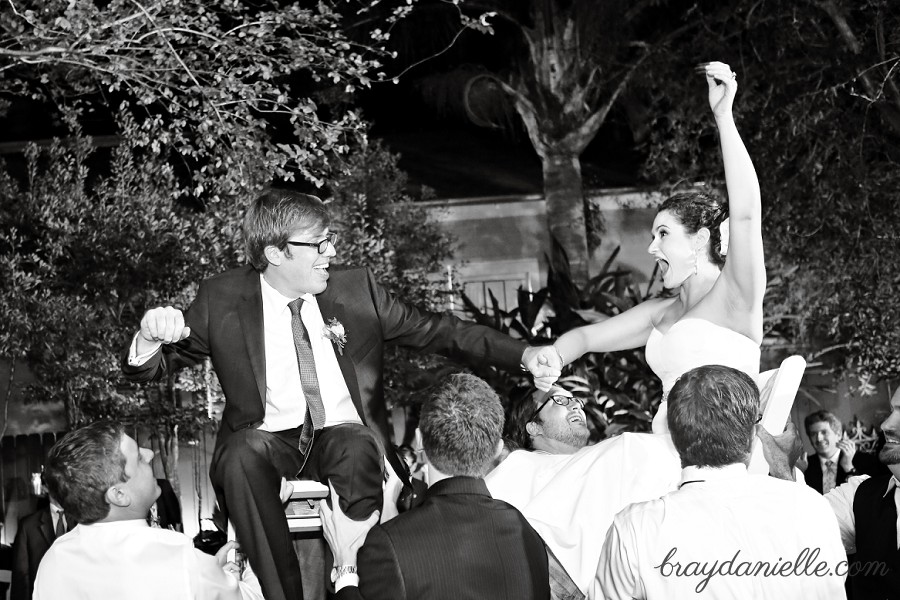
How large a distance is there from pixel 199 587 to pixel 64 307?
12468 millimetres

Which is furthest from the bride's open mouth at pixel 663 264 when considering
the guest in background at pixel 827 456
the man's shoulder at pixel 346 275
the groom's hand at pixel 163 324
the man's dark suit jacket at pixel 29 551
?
the man's dark suit jacket at pixel 29 551

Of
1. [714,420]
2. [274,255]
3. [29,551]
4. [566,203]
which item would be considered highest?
[274,255]

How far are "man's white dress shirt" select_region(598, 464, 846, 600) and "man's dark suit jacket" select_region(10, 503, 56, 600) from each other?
19.4ft

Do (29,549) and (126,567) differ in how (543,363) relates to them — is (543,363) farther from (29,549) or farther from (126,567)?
(29,549)

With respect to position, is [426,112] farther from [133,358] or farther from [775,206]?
[133,358]

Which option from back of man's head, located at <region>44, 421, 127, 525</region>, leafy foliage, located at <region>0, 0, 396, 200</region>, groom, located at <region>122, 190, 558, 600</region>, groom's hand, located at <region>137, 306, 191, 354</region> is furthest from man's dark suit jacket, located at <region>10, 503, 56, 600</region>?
back of man's head, located at <region>44, 421, 127, 525</region>

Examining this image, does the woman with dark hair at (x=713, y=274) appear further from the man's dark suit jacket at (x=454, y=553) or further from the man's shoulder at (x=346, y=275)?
the man's dark suit jacket at (x=454, y=553)

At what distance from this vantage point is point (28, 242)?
1684 cm

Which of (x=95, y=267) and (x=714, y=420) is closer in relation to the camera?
(x=714, y=420)

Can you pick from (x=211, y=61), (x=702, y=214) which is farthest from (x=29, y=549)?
(x=702, y=214)

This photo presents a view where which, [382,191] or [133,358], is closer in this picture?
[133,358]

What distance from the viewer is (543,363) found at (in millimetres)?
4824

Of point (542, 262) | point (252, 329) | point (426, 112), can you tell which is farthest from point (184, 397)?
point (252, 329)

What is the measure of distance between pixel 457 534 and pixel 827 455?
6152 millimetres
